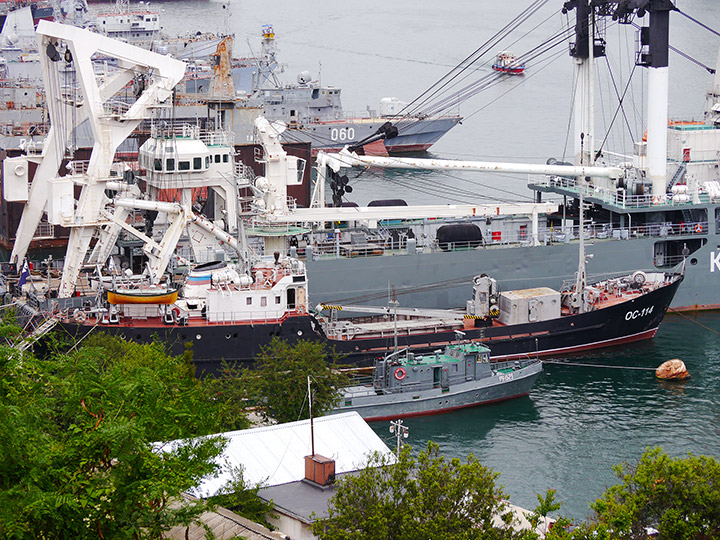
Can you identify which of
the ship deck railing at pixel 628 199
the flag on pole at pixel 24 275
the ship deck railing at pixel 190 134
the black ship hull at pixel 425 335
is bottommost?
the black ship hull at pixel 425 335

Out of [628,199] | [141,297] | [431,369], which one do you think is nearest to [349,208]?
[431,369]

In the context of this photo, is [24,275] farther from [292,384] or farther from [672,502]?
[672,502]

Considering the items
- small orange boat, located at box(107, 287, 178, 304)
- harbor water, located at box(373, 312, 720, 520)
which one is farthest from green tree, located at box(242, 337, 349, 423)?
small orange boat, located at box(107, 287, 178, 304)

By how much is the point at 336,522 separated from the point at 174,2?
421 ft

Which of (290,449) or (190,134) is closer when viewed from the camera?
(290,449)

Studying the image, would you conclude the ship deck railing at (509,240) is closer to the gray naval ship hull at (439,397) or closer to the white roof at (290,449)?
the gray naval ship hull at (439,397)

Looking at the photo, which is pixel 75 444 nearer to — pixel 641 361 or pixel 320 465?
pixel 320 465

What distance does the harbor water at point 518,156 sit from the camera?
1169 inches

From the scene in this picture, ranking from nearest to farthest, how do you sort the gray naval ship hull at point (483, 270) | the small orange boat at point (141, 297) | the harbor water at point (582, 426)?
the harbor water at point (582, 426) → the small orange boat at point (141, 297) → the gray naval ship hull at point (483, 270)

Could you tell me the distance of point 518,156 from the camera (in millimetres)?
68188

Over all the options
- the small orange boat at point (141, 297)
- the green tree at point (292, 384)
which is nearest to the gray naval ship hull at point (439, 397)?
the green tree at point (292, 384)

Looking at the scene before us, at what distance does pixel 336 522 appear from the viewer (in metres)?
18.7

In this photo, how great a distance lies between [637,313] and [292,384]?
14.4 metres

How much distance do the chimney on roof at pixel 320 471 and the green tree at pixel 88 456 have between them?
4.15 m
